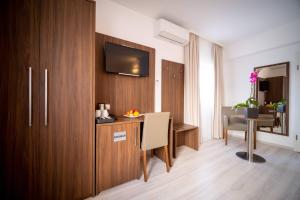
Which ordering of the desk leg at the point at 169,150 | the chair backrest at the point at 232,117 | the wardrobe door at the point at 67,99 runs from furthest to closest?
1. the chair backrest at the point at 232,117
2. the desk leg at the point at 169,150
3. the wardrobe door at the point at 67,99

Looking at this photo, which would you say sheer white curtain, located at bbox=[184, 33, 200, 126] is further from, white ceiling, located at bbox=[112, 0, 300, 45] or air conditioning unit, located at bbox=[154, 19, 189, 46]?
white ceiling, located at bbox=[112, 0, 300, 45]

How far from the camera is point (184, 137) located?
10.1 ft

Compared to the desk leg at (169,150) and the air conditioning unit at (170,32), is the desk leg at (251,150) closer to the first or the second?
the desk leg at (169,150)

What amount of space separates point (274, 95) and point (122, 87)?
3604 mm

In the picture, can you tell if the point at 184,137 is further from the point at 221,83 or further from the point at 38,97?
the point at 38,97

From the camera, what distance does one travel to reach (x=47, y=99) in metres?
1.20

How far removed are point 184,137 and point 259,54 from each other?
115 inches

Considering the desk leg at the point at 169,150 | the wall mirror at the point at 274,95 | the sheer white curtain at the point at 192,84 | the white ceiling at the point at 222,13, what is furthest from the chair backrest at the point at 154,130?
the wall mirror at the point at 274,95

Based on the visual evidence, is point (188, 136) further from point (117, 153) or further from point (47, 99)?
point (47, 99)

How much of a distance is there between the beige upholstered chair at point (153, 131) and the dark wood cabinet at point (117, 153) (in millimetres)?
102

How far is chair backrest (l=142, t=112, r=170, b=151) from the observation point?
1.73 m

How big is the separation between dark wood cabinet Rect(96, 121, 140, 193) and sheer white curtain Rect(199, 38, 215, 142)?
232 centimetres

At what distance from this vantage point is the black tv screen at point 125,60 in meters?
1.96

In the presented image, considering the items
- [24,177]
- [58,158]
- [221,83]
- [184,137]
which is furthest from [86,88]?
[221,83]
